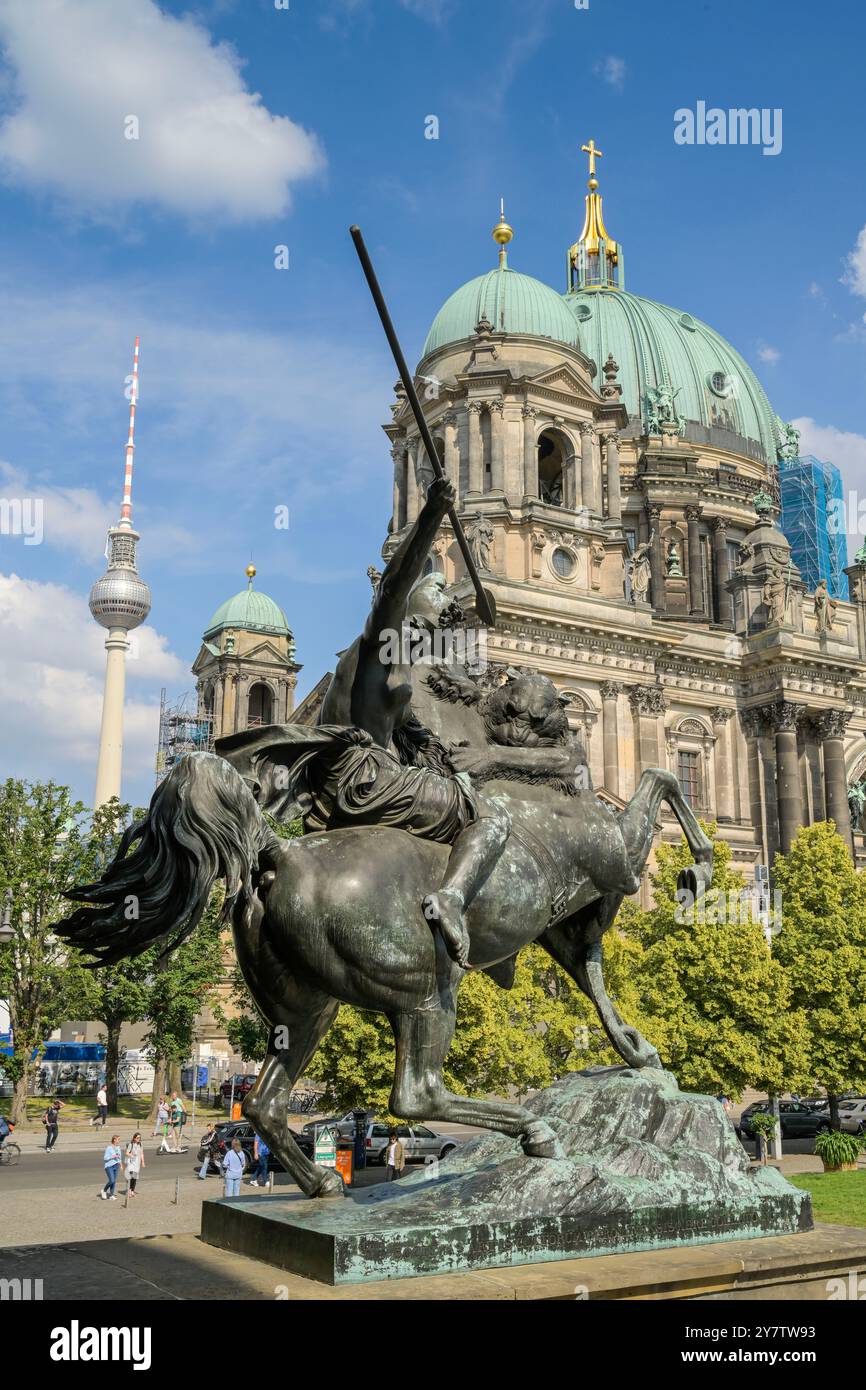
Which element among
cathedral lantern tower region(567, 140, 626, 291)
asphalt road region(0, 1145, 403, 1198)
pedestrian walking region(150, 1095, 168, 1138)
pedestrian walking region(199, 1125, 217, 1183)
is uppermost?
cathedral lantern tower region(567, 140, 626, 291)

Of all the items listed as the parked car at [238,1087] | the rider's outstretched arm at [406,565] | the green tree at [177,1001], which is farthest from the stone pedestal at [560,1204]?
the parked car at [238,1087]

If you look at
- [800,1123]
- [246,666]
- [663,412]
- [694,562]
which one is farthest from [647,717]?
[246,666]

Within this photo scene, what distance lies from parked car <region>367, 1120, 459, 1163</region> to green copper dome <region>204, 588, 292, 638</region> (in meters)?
66.9

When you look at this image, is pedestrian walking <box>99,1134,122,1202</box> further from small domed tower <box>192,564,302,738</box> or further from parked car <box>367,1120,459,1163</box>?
small domed tower <box>192,564,302,738</box>

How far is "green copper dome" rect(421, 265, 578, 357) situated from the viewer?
6225cm

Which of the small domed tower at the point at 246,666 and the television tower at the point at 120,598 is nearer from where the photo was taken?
the small domed tower at the point at 246,666

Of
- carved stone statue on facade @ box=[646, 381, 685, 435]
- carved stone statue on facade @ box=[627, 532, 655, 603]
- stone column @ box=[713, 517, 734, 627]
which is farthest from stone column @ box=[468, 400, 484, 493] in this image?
carved stone statue on facade @ box=[646, 381, 685, 435]

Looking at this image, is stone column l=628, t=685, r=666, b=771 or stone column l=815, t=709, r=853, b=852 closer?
stone column l=628, t=685, r=666, b=771

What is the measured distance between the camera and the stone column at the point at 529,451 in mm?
59312

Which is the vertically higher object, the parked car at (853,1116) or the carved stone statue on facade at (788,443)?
the carved stone statue on facade at (788,443)

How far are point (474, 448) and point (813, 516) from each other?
40152mm

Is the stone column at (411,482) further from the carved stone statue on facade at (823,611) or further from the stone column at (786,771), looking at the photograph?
the carved stone statue on facade at (823,611)

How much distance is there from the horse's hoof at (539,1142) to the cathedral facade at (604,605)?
43.0 metres
